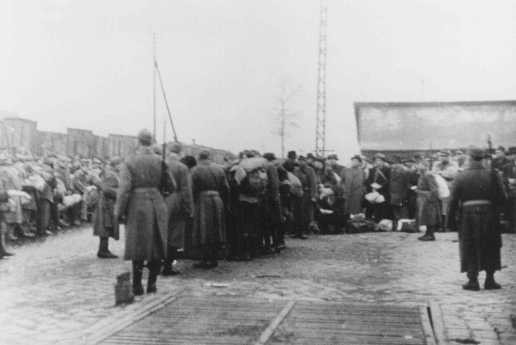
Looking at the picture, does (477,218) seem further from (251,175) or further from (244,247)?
(244,247)

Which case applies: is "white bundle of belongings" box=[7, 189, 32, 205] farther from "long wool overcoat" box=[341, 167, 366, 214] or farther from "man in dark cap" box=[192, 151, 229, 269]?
"long wool overcoat" box=[341, 167, 366, 214]

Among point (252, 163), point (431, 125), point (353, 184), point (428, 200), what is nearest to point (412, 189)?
point (353, 184)

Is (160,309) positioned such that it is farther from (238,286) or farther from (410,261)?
(410,261)

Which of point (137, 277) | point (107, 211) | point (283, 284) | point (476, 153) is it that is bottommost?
point (283, 284)

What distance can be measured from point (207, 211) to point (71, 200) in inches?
322

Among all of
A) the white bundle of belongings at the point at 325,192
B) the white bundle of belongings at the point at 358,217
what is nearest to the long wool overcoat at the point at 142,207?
the white bundle of belongings at the point at 325,192

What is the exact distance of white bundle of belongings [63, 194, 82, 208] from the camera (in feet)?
58.6

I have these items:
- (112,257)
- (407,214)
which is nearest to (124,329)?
(112,257)

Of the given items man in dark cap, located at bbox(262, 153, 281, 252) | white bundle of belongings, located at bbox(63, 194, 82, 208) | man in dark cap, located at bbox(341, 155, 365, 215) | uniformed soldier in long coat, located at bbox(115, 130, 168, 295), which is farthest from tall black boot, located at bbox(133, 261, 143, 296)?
man in dark cap, located at bbox(341, 155, 365, 215)

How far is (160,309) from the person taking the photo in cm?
757

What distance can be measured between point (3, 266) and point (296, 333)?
628cm

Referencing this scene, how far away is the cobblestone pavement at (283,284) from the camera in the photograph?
273 inches

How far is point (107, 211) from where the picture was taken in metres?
12.2

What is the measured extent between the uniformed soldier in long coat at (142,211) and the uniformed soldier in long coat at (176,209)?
3.76ft
